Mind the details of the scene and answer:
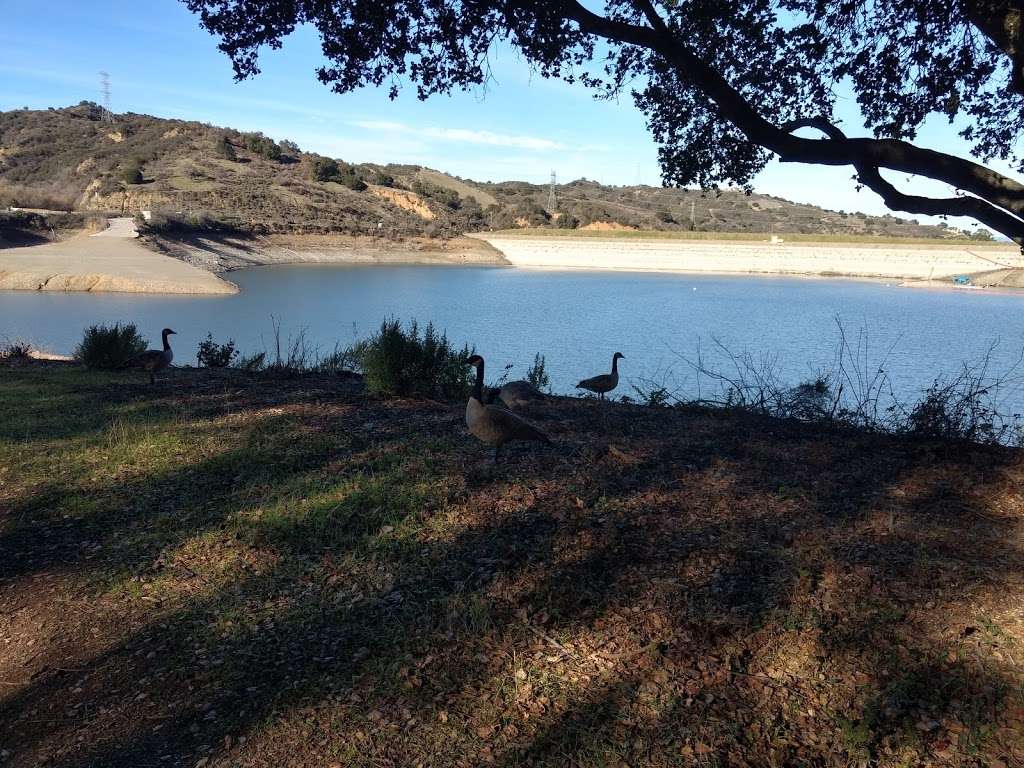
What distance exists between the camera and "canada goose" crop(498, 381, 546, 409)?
28.3ft

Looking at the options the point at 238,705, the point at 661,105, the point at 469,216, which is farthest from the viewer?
the point at 469,216

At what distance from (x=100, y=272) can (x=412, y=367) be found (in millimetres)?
37714

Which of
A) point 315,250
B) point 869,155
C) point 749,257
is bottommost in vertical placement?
point 315,250

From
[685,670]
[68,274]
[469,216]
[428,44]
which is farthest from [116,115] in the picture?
[685,670]

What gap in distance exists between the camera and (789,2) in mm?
7871

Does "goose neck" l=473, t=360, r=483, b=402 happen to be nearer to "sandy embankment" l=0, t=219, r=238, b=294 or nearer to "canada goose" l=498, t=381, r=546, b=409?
"canada goose" l=498, t=381, r=546, b=409

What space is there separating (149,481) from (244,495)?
1032 mm

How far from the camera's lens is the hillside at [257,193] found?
226 ft

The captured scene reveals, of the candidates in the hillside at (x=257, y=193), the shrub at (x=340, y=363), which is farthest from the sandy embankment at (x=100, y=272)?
the shrub at (x=340, y=363)

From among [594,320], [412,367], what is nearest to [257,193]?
[594,320]

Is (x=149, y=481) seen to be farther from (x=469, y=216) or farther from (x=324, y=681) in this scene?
(x=469, y=216)

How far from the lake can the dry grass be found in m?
8.98

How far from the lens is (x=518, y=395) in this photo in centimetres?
877

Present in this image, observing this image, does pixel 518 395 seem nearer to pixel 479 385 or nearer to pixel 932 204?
pixel 479 385
